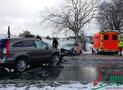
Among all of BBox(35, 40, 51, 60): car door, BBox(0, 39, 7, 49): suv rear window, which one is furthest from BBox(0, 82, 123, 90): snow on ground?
BBox(35, 40, 51, 60): car door

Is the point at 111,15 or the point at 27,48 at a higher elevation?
the point at 111,15

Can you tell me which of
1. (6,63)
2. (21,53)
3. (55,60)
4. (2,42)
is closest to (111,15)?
(55,60)

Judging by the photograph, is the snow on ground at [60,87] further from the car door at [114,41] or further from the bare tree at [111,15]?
the bare tree at [111,15]

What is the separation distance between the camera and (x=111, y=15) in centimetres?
6650

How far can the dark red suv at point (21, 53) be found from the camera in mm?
14891

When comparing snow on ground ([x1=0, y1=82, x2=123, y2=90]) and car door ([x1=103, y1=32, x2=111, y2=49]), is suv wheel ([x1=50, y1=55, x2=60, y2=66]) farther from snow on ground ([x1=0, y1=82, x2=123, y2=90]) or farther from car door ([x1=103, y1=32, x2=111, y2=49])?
car door ([x1=103, y1=32, x2=111, y2=49])

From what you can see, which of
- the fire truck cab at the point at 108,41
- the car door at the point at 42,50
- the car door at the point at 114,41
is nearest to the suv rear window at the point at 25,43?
the car door at the point at 42,50

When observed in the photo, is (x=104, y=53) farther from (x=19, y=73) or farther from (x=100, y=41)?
(x=19, y=73)

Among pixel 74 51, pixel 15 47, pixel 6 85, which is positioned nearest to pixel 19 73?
pixel 15 47

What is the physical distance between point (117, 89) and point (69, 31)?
44.0 meters

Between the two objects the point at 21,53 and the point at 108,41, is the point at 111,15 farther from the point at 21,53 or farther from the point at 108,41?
the point at 21,53

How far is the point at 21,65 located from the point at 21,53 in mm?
627

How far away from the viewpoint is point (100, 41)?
31.5 metres

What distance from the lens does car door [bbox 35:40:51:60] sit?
17031mm
